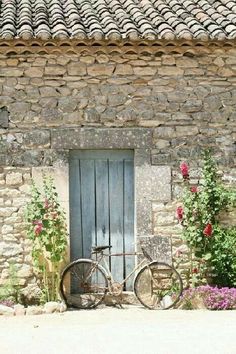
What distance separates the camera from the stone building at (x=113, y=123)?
11.3m

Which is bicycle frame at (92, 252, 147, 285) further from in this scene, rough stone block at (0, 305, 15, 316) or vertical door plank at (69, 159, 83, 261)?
rough stone block at (0, 305, 15, 316)

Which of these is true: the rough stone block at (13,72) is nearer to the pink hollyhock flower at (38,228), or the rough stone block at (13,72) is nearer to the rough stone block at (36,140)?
the rough stone block at (36,140)

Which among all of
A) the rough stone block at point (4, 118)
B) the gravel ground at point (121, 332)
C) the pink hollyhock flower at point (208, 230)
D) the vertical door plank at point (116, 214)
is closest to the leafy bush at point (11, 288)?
the gravel ground at point (121, 332)

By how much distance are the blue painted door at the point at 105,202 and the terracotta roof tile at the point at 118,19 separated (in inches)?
69.0

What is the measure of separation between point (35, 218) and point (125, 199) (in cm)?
143

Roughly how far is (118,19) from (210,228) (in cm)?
344

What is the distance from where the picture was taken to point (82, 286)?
11234 millimetres

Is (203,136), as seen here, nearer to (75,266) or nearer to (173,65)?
(173,65)

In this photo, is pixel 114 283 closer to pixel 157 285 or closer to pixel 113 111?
pixel 157 285

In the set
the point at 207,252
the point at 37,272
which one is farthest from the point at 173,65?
the point at 37,272

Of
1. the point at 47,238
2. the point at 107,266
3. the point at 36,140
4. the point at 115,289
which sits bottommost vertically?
the point at 115,289

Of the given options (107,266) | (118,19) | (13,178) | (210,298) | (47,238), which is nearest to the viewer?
(210,298)

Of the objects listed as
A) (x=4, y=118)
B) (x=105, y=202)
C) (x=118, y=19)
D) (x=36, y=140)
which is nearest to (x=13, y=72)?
(x=4, y=118)

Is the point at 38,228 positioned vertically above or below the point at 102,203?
below
